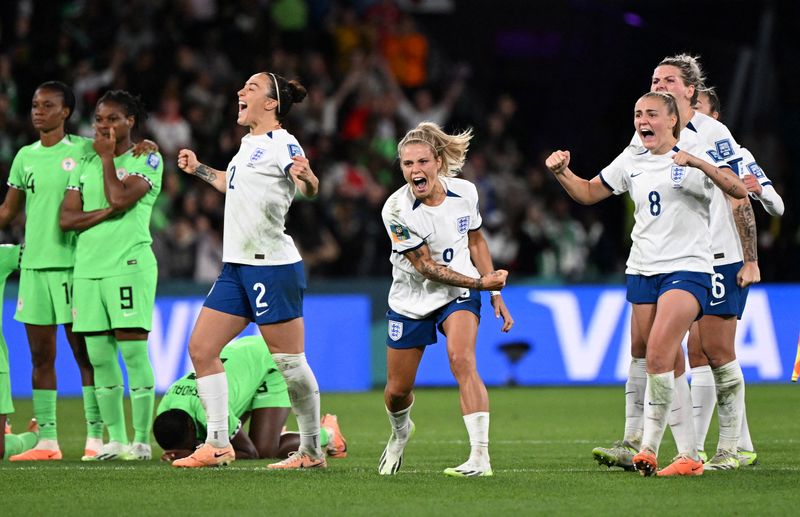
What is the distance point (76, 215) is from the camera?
30.5ft

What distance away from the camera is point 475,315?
307 inches

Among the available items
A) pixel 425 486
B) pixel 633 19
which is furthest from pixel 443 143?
pixel 633 19

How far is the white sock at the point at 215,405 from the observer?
322 inches

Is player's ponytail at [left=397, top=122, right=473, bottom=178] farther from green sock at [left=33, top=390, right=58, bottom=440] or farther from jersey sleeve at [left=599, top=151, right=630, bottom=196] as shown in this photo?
green sock at [left=33, top=390, right=58, bottom=440]

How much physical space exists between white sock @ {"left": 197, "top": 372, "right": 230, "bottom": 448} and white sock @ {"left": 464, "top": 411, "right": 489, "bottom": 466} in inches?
64.4

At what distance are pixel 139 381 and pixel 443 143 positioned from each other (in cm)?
292

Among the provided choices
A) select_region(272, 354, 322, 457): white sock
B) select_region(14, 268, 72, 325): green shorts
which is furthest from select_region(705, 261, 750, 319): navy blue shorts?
select_region(14, 268, 72, 325): green shorts

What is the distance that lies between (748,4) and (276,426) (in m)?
15.7

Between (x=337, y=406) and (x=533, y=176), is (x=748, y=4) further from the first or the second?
(x=337, y=406)

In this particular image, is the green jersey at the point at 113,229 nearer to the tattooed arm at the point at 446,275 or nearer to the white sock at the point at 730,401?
the tattooed arm at the point at 446,275

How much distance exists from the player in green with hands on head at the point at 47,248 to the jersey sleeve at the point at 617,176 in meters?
3.36

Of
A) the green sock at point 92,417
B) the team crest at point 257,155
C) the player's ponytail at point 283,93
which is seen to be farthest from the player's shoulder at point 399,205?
the green sock at point 92,417

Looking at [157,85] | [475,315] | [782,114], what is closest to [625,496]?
[475,315]

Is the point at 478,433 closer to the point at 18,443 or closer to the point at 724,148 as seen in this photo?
the point at 724,148
